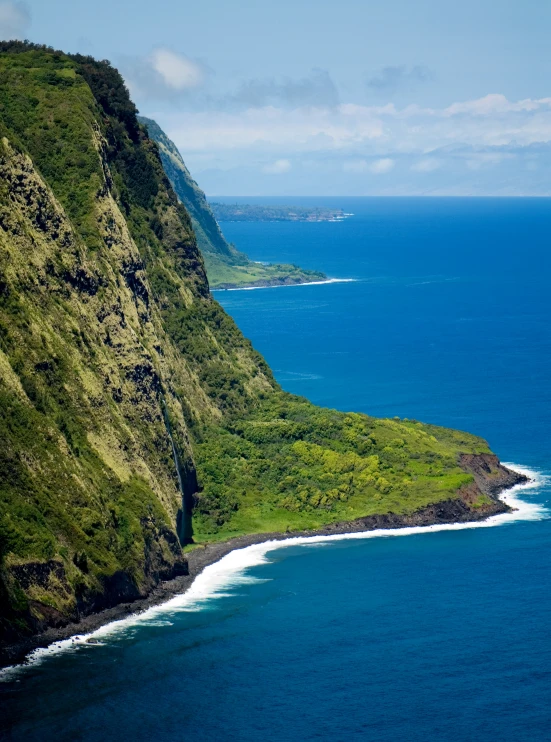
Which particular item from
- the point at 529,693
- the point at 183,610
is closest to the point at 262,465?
the point at 183,610

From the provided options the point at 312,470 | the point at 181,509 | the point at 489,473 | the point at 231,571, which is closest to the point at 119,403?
the point at 181,509

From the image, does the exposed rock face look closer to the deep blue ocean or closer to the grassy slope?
the grassy slope

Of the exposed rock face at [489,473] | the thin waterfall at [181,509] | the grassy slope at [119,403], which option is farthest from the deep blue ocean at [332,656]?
the exposed rock face at [489,473]

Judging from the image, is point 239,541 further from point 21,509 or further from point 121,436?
point 21,509

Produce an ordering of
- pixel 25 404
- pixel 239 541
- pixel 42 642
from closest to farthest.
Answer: pixel 42 642, pixel 25 404, pixel 239 541

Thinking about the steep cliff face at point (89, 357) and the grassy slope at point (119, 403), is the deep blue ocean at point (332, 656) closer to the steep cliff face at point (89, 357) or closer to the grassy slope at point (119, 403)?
the steep cliff face at point (89, 357)

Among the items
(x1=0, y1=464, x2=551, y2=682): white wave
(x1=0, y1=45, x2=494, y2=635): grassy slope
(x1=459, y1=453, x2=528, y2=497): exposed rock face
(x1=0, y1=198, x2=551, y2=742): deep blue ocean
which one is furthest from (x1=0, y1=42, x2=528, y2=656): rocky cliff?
(x1=0, y1=198, x2=551, y2=742): deep blue ocean
